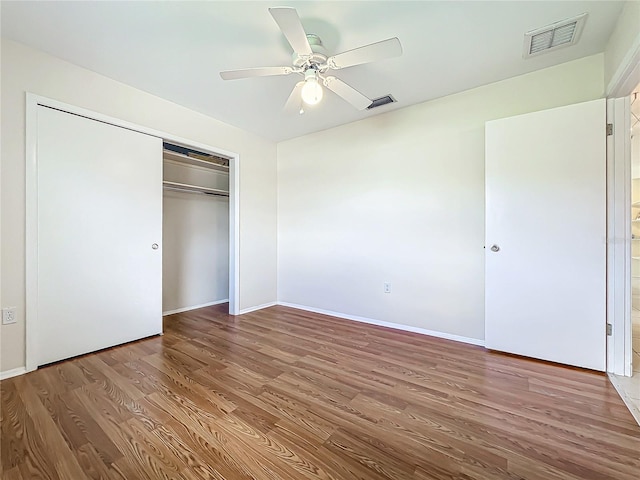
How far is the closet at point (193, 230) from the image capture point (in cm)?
370

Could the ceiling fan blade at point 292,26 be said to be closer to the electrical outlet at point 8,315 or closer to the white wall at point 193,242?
the electrical outlet at point 8,315

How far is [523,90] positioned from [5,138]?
415 cm

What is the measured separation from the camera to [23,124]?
6.59 feet

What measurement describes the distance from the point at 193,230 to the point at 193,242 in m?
0.18

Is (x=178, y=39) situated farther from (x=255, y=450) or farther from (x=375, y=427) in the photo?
(x=375, y=427)

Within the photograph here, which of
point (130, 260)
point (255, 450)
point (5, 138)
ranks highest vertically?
point (5, 138)

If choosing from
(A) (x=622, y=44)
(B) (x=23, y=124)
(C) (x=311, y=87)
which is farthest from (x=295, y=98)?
(A) (x=622, y=44)

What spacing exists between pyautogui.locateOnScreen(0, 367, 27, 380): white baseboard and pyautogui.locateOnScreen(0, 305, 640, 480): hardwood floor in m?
0.09

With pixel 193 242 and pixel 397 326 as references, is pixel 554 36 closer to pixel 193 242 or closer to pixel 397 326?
pixel 397 326

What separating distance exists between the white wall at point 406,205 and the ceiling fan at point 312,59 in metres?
1.09

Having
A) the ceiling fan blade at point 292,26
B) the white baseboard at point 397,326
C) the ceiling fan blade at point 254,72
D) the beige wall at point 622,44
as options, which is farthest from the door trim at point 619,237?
the ceiling fan blade at point 254,72

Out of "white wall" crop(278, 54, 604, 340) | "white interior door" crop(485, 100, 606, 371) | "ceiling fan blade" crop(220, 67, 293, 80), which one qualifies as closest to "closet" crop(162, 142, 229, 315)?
"white wall" crop(278, 54, 604, 340)

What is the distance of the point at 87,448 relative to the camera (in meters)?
1.31

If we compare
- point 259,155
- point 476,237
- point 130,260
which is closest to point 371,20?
point 476,237
